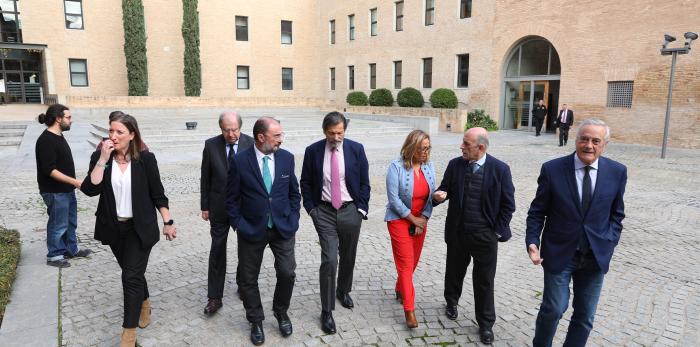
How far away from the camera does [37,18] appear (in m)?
26.1

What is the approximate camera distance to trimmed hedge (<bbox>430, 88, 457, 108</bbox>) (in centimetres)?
2370

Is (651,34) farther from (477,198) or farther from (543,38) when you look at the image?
(477,198)

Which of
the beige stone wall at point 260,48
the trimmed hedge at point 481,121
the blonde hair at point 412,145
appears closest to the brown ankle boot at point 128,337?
the blonde hair at point 412,145

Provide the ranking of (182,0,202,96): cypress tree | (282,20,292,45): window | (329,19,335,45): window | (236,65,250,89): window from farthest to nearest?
(282,20,292,45): window < (329,19,335,45): window < (236,65,250,89): window < (182,0,202,96): cypress tree

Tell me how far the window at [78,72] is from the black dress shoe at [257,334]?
28.9 m

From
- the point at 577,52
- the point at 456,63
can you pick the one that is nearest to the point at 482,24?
the point at 456,63

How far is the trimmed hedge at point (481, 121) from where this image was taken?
22769 millimetres

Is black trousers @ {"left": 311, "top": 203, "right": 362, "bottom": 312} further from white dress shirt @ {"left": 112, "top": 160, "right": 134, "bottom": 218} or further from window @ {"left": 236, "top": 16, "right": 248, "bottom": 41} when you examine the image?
window @ {"left": 236, "top": 16, "right": 248, "bottom": 41}

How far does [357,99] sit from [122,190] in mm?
27246

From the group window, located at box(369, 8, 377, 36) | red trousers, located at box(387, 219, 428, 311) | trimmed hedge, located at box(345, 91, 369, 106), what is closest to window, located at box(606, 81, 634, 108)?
trimmed hedge, located at box(345, 91, 369, 106)

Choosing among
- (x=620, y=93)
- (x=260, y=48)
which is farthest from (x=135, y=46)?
(x=620, y=93)

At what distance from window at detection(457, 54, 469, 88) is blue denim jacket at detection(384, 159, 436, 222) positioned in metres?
21.5

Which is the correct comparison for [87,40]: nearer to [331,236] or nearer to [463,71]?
[463,71]

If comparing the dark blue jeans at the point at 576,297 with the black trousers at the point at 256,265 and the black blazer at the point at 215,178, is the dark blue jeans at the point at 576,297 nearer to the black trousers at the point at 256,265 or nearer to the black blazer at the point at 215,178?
the black trousers at the point at 256,265
